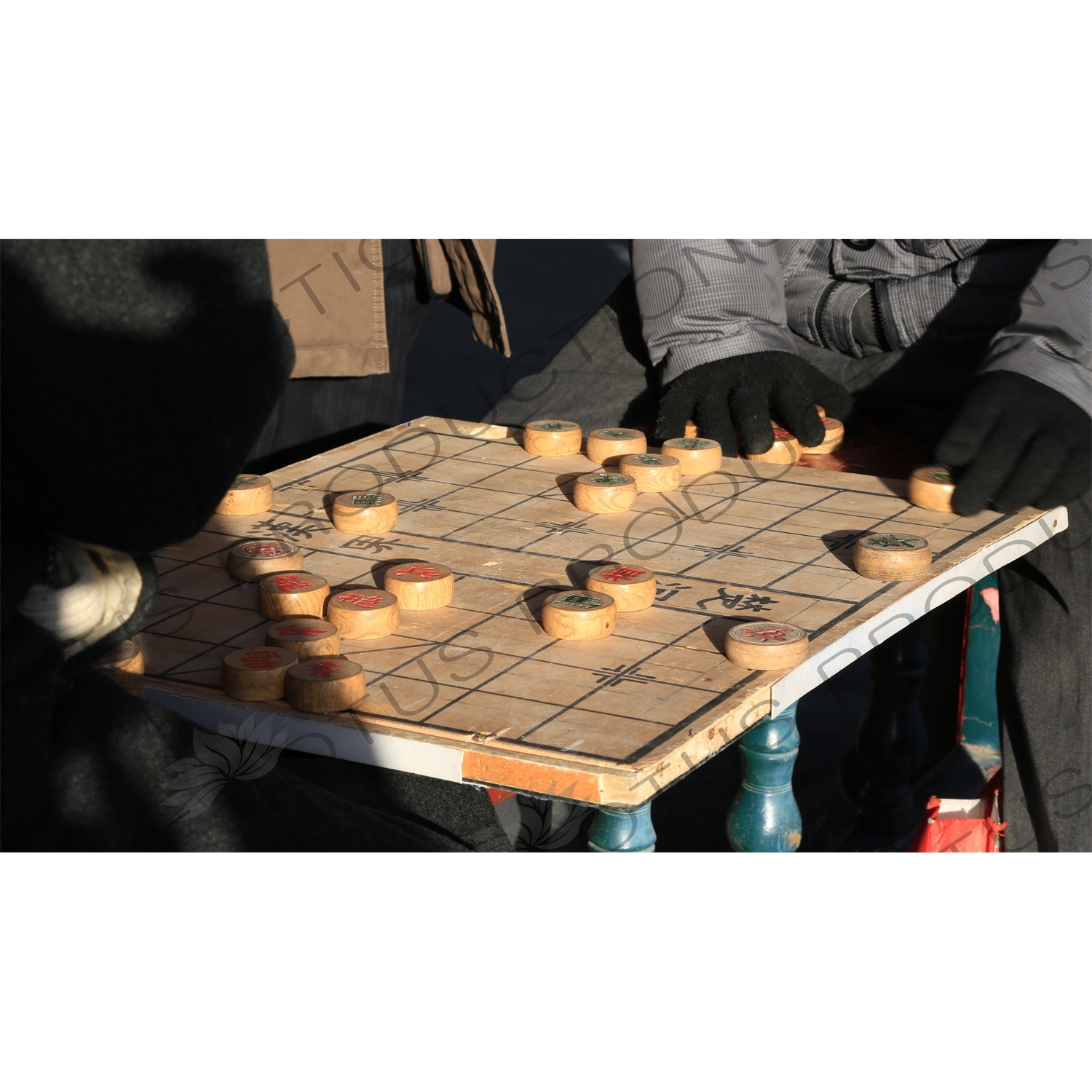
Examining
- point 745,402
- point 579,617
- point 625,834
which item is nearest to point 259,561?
point 579,617

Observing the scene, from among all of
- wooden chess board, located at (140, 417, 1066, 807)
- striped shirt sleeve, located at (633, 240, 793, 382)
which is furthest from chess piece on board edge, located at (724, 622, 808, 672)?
striped shirt sleeve, located at (633, 240, 793, 382)

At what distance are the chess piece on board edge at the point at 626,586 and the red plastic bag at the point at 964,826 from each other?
0.98 m

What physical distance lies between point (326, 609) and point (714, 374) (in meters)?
1.01

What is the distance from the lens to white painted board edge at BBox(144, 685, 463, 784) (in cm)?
128

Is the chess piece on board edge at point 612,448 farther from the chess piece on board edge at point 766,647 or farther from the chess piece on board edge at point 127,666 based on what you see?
the chess piece on board edge at point 127,666

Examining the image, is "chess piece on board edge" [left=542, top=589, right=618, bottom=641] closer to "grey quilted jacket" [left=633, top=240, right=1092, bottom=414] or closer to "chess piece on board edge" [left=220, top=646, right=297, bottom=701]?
"chess piece on board edge" [left=220, top=646, right=297, bottom=701]

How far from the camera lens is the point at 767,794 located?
1646mm

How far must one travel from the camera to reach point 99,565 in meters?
1.17

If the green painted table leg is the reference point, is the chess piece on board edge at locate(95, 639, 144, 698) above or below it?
above

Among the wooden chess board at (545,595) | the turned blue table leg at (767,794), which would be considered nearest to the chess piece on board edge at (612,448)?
the wooden chess board at (545,595)

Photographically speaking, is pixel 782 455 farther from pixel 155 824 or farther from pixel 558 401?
pixel 155 824

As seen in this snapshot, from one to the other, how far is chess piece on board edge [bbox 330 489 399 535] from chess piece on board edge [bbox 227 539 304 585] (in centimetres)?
13

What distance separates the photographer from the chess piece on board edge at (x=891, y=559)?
5.41 ft

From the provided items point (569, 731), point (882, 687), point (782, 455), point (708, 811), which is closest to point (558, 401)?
point (782, 455)
